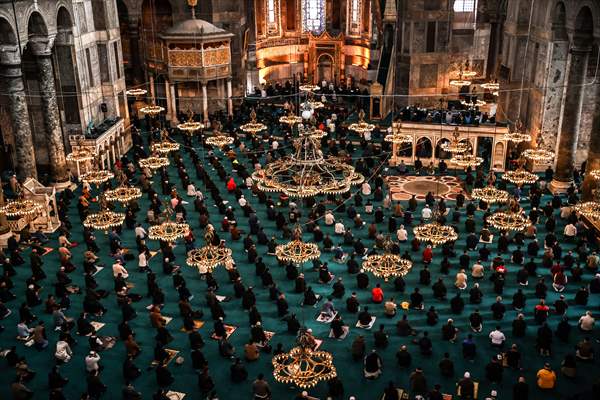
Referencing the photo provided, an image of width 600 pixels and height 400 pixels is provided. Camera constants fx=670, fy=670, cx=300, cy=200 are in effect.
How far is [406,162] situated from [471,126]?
274cm

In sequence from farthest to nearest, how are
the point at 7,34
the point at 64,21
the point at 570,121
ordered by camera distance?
the point at 64,21, the point at 570,121, the point at 7,34

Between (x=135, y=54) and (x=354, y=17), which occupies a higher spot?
(x=354, y=17)

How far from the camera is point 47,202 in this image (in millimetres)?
18109

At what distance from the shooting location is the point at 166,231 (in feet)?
41.8

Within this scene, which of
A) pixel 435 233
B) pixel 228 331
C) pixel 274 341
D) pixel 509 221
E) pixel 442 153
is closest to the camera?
pixel 435 233

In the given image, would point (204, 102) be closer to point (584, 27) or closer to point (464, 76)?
point (464, 76)

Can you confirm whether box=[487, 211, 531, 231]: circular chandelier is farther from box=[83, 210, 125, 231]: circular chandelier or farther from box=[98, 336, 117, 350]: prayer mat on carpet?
box=[98, 336, 117, 350]: prayer mat on carpet

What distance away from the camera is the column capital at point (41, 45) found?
1916cm

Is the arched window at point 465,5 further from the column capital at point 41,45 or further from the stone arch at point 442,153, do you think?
the column capital at point 41,45

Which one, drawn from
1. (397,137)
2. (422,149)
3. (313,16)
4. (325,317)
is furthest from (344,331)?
(313,16)

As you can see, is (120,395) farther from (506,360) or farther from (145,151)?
(145,151)

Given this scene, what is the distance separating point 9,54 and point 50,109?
119 inches

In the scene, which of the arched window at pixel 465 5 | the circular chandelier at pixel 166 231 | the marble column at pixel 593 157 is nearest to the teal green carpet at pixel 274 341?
the marble column at pixel 593 157

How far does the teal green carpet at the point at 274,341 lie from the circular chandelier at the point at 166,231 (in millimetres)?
2146
